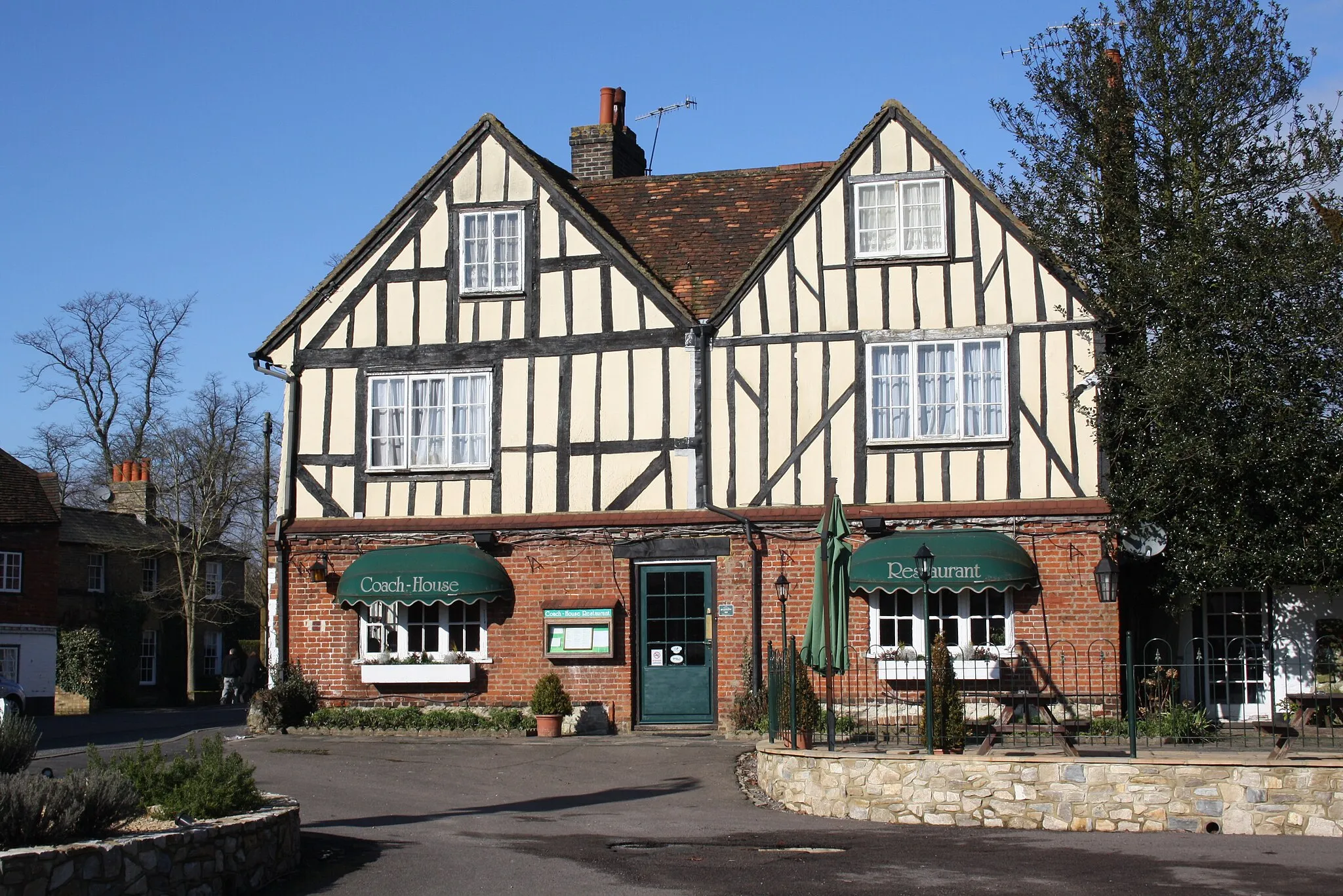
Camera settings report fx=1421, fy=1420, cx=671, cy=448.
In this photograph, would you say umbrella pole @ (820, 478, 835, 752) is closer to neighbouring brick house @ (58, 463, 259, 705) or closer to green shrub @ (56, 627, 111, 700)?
green shrub @ (56, 627, 111, 700)

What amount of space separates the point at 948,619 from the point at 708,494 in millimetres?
3831

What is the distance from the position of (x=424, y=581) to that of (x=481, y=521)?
140 centimetres

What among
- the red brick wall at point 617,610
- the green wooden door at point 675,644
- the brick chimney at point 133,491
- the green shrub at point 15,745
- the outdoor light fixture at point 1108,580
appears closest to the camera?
the green shrub at point 15,745

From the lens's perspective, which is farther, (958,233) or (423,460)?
(423,460)

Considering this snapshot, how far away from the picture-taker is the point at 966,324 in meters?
20.2

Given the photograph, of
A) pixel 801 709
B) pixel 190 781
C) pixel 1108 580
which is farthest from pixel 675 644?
pixel 190 781

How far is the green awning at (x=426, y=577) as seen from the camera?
20375 mm

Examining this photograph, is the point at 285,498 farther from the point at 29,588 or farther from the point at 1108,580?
the point at 29,588

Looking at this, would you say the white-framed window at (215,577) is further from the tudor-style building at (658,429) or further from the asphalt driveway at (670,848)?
the asphalt driveway at (670,848)

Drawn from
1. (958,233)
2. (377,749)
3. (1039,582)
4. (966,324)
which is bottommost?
(377,749)

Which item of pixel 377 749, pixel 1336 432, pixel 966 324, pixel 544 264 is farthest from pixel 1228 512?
pixel 377 749

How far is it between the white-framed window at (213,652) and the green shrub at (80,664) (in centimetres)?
716

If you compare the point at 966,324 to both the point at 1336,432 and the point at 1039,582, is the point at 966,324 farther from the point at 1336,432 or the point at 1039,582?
the point at 1336,432

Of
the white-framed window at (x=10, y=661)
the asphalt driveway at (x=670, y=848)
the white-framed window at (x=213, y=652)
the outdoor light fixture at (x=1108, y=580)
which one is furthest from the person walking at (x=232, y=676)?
the outdoor light fixture at (x=1108, y=580)
